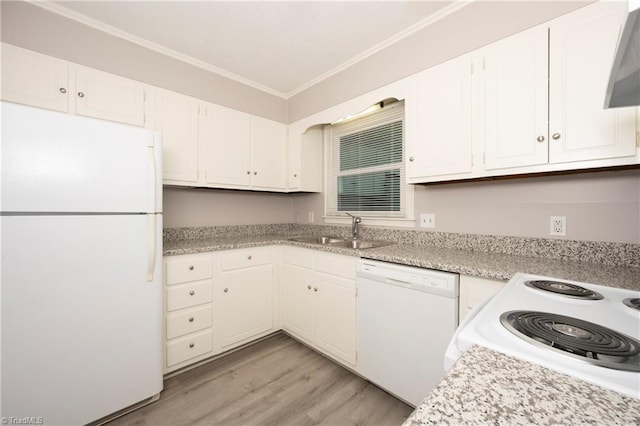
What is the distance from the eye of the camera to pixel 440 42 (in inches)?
72.1

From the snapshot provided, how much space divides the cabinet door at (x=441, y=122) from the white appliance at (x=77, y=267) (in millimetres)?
1708

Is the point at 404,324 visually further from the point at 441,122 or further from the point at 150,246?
the point at 150,246

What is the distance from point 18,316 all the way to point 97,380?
51 cm

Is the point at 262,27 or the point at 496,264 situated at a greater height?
the point at 262,27

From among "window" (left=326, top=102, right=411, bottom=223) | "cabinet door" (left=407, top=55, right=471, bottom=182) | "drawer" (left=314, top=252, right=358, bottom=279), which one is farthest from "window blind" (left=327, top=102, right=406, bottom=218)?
"drawer" (left=314, top=252, right=358, bottom=279)

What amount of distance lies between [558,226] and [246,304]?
7.34 ft

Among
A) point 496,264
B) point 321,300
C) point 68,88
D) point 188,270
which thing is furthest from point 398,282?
point 68,88

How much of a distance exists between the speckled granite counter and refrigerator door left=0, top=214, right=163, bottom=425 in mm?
1703

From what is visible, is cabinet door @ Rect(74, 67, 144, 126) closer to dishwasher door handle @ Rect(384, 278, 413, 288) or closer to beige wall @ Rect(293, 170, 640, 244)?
dishwasher door handle @ Rect(384, 278, 413, 288)

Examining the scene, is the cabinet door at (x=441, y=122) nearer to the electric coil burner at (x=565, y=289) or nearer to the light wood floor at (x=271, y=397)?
the electric coil burner at (x=565, y=289)

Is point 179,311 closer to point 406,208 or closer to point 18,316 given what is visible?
point 18,316

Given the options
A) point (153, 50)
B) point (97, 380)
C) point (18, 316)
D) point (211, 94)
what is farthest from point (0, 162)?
point (211, 94)

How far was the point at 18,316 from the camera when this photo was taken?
1244 millimetres

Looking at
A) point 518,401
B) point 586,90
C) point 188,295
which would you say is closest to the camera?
point 518,401
